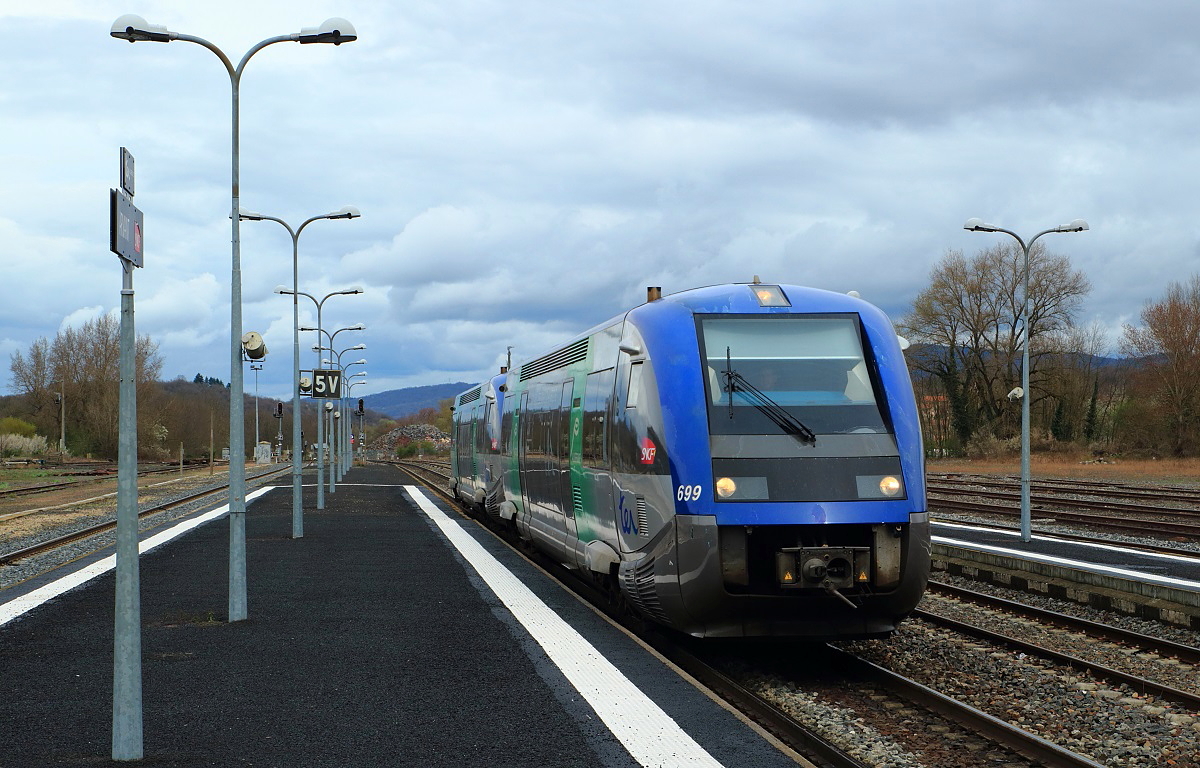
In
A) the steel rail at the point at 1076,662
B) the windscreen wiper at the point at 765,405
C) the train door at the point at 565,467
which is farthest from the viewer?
the train door at the point at 565,467

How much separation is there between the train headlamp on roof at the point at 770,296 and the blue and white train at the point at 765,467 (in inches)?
0.6

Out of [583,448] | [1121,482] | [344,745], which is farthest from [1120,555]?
[1121,482]

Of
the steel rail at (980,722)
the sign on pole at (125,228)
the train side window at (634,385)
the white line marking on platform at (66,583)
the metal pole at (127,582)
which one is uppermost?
the sign on pole at (125,228)

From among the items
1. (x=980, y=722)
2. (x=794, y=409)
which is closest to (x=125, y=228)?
(x=794, y=409)

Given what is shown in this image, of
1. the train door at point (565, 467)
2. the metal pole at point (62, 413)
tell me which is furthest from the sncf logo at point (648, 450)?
the metal pole at point (62, 413)

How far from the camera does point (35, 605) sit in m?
12.4

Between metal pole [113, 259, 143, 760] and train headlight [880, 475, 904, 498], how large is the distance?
5.33 meters

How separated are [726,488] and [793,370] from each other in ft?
4.35

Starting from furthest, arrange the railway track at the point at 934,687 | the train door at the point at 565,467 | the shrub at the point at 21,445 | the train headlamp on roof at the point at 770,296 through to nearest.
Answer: the shrub at the point at 21,445
the train door at the point at 565,467
the train headlamp on roof at the point at 770,296
the railway track at the point at 934,687

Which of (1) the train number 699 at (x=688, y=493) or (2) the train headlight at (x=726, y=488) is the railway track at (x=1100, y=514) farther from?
(1) the train number 699 at (x=688, y=493)

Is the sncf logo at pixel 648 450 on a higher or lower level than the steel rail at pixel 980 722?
higher

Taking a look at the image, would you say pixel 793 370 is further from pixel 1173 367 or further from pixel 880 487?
pixel 1173 367

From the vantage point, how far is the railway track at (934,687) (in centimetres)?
689

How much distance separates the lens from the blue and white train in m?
8.59
